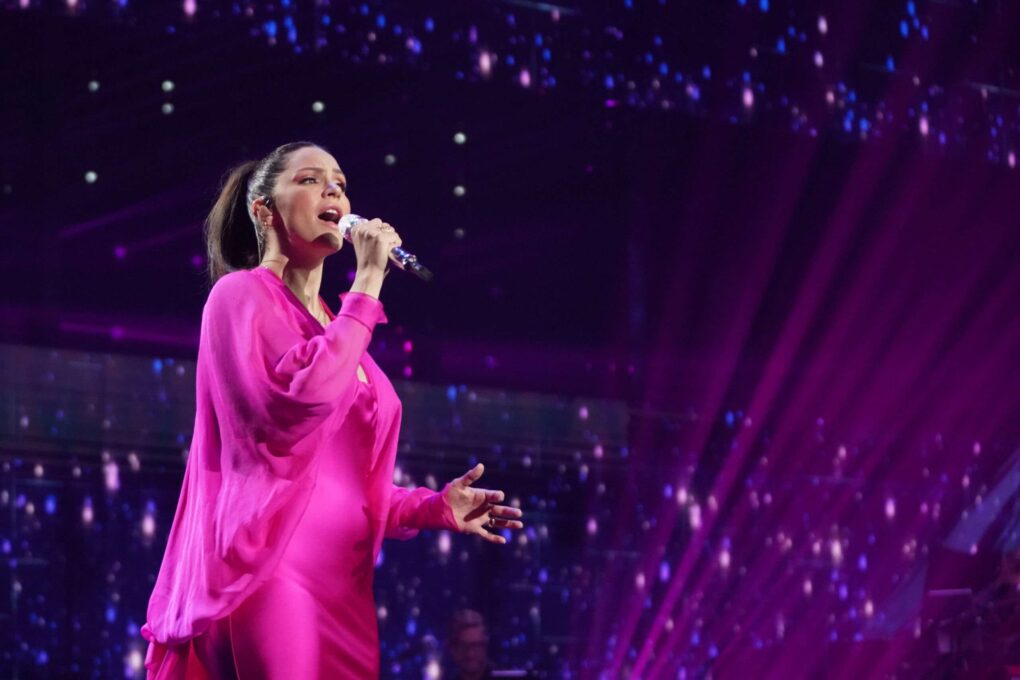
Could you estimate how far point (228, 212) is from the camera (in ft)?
5.04

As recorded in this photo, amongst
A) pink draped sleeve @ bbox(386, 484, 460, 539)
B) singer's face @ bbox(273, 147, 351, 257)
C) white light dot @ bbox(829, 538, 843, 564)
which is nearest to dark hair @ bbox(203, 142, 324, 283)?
singer's face @ bbox(273, 147, 351, 257)

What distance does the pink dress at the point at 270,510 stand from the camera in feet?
4.08

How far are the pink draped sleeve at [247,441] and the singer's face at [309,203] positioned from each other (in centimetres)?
10

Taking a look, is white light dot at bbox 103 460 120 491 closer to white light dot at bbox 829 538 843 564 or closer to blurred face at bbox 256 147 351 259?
blurred face at bbox 256 147 351 259

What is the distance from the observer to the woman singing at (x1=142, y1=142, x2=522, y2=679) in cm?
124

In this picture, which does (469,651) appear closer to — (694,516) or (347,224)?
(694,516)

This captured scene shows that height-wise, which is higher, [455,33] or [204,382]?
[455,33]

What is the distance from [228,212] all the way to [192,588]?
0.50m

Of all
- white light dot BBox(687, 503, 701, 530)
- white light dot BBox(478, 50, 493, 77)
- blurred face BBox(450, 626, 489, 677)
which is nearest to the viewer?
blurred face BBox(450, 626, 489, 677)

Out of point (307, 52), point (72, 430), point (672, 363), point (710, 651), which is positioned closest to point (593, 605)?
point (710, 651)

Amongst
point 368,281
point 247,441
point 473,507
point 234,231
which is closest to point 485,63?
point 234,231

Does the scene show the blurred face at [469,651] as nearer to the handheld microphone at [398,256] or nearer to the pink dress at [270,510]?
the pink dress at [270,510]

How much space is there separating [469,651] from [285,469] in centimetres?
224

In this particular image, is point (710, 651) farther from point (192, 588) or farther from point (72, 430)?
point (192, 588)
